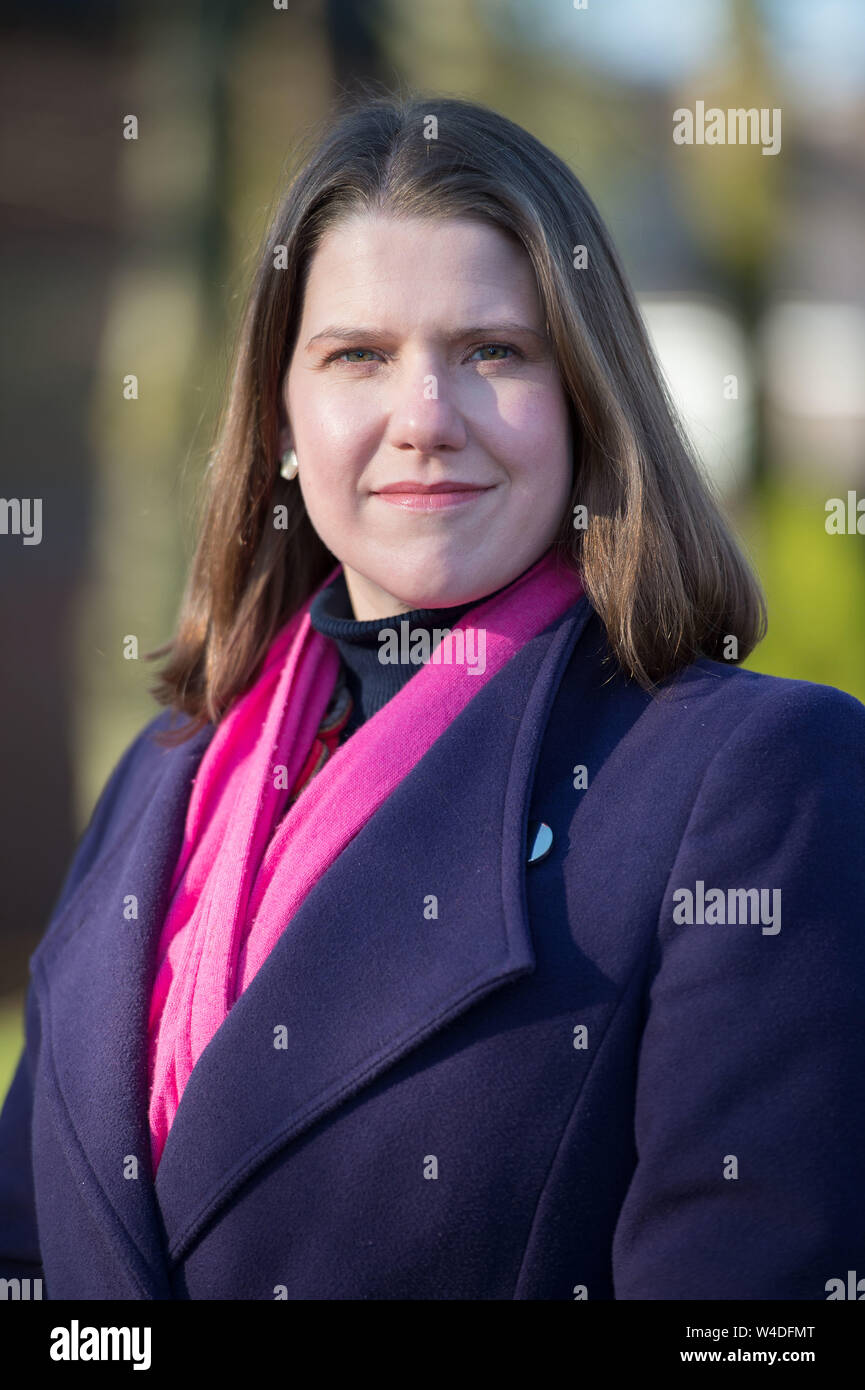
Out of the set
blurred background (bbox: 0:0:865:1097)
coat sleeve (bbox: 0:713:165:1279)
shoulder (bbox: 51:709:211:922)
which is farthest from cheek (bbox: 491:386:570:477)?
blurred background (bbox: 0:0:865:1097)

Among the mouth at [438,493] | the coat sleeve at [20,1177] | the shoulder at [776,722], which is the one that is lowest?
the coat sleeve at [20,1177]

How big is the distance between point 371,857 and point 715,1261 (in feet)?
2.09

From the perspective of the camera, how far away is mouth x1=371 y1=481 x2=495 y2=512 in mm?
1811

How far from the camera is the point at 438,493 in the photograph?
182 centimetres

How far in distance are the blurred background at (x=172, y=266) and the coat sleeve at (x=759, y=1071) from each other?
13.4 ft

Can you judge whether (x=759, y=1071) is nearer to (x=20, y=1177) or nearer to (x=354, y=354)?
(x=354, y=354)

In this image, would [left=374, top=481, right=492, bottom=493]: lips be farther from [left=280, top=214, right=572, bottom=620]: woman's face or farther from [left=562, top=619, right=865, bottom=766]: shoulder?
[left=562, top=619, right=865, bottom=766]: shoulder

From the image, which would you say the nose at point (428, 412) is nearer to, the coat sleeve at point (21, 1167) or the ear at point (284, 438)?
the ear at point (284, 438)

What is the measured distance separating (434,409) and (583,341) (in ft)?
0.76

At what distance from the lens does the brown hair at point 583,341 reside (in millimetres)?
1786

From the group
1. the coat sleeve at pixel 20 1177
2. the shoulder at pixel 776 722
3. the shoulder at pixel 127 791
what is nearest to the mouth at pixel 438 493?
the shoulder at pixel 776 722

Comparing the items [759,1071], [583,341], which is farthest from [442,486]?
[759,1071]

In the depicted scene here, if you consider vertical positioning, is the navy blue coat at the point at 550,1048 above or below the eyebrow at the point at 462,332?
below

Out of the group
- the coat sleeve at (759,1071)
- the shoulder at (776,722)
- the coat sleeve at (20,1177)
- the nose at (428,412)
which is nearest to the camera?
the coat sleeve at (759,1071)
